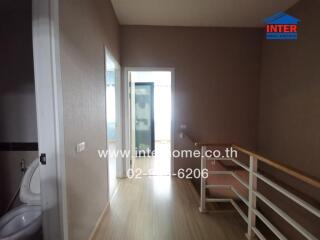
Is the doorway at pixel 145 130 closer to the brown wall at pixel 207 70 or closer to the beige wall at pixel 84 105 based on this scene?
the brown wall at pixel 207 70

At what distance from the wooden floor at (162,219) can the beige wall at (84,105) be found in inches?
10.0

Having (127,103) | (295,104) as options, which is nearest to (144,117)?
(127,103)

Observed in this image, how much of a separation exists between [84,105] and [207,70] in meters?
2.65

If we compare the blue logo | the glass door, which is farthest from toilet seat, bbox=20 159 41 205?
the blue logo

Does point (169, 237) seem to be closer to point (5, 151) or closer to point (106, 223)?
point (106, 223)

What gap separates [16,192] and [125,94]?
217 cm

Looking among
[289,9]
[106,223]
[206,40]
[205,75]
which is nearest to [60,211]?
[106,223]

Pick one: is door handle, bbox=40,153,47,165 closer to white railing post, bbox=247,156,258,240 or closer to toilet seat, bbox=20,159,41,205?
toilet seat, bbox=20,159,41,205

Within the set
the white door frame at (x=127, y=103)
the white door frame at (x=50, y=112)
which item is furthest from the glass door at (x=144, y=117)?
the white door frame at (x=50, y=112)

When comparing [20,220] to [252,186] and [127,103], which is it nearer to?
[252,186]

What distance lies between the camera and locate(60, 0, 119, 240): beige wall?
1.44m

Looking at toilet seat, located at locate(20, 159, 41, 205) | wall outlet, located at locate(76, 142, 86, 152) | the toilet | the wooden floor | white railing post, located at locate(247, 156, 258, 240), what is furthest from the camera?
the wooden floor

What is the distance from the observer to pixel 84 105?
5.82 ft

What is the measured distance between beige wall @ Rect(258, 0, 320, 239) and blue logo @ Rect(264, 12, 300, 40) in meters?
0.08
